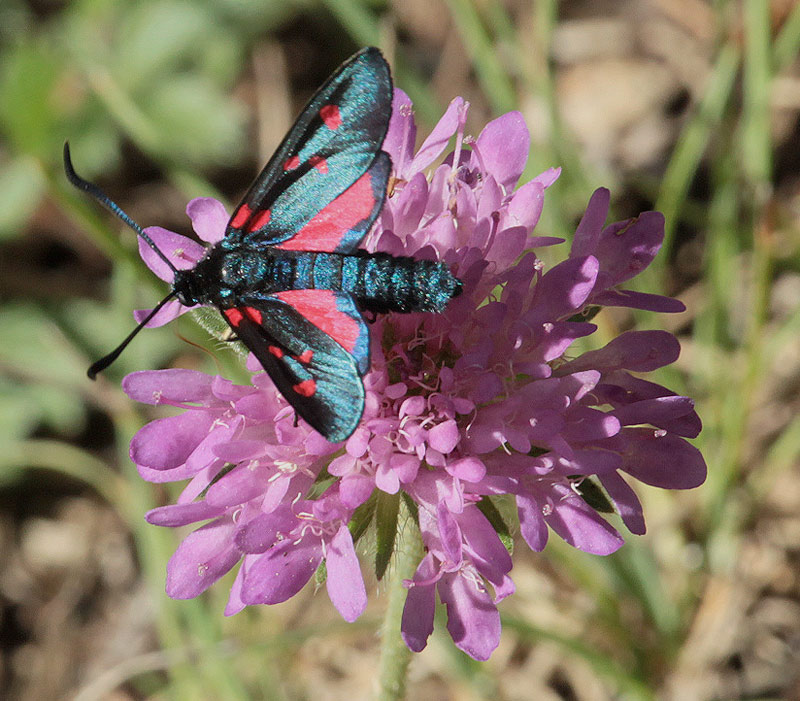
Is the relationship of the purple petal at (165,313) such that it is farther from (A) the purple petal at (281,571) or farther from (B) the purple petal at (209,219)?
(A) the purple petal at (281,571)

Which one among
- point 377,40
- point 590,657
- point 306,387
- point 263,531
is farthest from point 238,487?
point 377,40

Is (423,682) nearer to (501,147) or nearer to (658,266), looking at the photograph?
(658,266)

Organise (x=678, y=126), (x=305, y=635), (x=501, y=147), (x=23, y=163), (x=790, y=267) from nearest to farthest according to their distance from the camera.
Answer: (x=501, y=147) → (x=305, y=635) → (x=790, y=267) → (x=23, y=163) → (x=678, y=126)

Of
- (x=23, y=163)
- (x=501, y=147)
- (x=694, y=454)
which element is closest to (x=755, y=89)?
(x=501, y=147)

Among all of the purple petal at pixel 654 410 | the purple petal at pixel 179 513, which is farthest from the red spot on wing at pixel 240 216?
the purple petal at pixel 654 410

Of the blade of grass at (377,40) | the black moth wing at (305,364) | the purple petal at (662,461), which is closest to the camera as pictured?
the black moth wing at (305,364)

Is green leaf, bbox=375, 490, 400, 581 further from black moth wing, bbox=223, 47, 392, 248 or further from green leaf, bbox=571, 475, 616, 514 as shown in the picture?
black moth wing, bbox=223, 47, 392, 248
